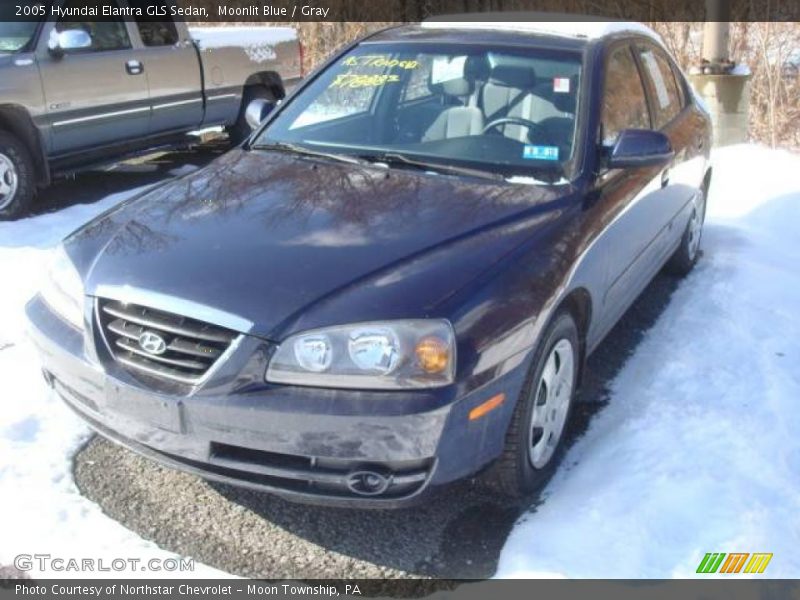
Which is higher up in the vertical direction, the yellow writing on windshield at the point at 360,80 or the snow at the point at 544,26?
the snow at the point at 544,26

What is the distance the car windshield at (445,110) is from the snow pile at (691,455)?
48.4 inches

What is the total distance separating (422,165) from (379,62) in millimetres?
969

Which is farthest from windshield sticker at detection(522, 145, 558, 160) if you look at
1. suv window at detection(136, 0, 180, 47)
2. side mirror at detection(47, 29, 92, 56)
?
suv window at detection(136, 0, 180, 47)

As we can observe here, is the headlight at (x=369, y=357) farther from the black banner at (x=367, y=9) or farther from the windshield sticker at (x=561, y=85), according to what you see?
the black banner at (x=367, y=9)

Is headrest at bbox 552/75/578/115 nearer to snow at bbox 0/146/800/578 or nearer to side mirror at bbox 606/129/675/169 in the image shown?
side mirror at bbox 606/129/675/169

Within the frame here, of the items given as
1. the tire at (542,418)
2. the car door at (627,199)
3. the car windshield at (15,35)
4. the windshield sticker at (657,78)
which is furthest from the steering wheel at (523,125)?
the car windshield at (15,35)

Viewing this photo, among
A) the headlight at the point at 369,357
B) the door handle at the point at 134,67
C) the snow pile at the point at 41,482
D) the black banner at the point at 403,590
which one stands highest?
the door handle at the point at 134,67

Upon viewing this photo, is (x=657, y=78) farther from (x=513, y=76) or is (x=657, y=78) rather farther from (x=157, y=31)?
(x=157, y=31)

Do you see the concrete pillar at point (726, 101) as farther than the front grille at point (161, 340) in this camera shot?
Yes

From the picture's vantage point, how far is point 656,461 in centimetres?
354

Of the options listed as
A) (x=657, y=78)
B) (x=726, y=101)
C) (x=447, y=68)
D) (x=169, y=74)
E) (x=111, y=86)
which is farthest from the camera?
(x=726, y=101)

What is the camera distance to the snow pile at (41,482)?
307cm

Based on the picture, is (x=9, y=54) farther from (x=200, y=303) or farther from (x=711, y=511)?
(x=711, y=511)

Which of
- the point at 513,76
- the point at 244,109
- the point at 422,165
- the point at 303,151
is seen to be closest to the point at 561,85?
the point at 513,76
